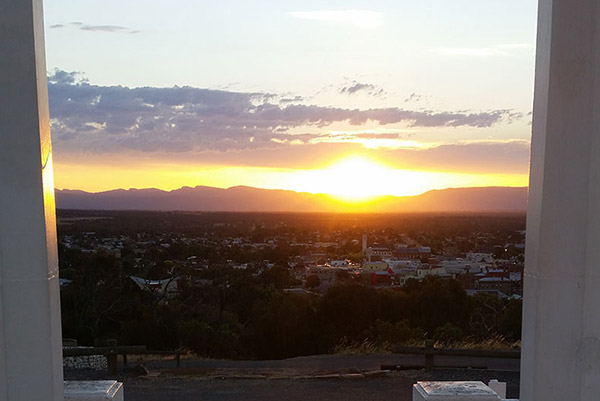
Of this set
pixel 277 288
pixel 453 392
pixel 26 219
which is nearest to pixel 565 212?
pixel 453 392

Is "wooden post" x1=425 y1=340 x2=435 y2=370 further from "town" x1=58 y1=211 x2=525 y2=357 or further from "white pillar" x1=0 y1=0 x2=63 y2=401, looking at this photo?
"white pillar" x1=0 y1=0 x2=63 y2=401

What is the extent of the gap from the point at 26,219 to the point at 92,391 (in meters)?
0.88

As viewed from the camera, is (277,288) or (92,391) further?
(277,288)

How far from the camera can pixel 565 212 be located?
169 centimetres

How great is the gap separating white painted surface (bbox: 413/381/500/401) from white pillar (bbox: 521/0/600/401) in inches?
14.7

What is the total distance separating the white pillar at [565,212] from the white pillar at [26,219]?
5.39 feet

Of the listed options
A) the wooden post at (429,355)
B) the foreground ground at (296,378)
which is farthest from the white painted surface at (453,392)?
the wooden post at (429,355)

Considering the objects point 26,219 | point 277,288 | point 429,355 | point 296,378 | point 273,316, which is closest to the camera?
point 26,219

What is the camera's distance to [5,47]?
5.15ft

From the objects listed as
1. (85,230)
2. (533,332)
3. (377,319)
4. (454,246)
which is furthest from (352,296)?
(85,230)

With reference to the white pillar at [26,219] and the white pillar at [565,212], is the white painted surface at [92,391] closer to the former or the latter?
the white pillar at [26,219]

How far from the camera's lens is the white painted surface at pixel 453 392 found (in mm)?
2125

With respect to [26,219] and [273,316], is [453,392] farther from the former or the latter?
[273,316]

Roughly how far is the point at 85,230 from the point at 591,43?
25.6m
